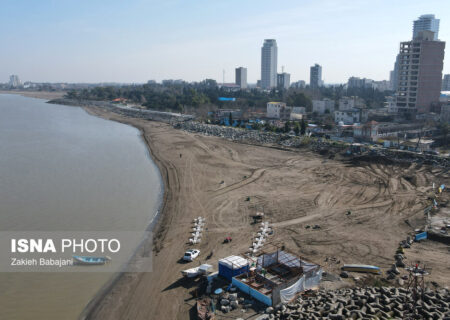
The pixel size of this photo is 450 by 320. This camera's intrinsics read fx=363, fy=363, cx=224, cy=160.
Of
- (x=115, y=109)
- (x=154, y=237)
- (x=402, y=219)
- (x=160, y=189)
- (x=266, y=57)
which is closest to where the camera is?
(x=154, y=237)

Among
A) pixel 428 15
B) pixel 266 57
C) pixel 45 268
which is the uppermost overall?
pixel 428 15

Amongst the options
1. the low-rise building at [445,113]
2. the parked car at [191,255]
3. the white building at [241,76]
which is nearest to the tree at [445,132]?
the low-rise building at [445,113]

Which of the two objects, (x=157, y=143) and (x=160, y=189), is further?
(x=157, y=143)

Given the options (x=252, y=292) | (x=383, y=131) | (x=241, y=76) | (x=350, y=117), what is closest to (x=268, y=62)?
(x=241, y=76)

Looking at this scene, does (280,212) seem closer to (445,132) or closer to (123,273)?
(123,273)

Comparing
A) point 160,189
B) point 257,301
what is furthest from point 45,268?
point 160,189

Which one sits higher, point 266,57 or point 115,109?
point 266,57

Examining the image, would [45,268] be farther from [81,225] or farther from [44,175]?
[44,175]

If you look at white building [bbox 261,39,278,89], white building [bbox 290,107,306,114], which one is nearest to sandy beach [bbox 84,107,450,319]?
white building [bbox 290,107,306,114]
